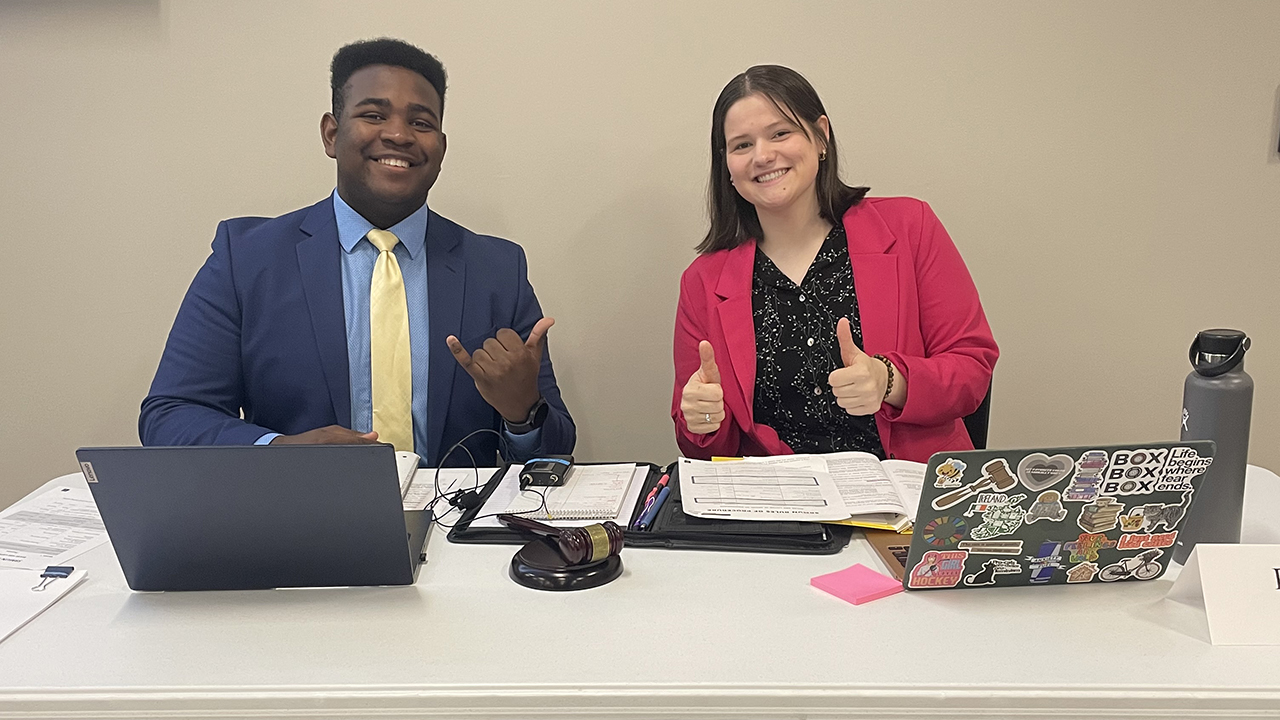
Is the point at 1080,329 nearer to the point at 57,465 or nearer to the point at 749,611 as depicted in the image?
the point at 749,611

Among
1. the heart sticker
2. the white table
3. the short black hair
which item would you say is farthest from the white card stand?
the short black hair

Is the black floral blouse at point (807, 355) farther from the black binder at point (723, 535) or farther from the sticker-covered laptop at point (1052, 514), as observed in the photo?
the sticker-covered laptop at point (1052, 514)

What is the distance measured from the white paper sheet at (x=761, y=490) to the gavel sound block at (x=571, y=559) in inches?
6.3

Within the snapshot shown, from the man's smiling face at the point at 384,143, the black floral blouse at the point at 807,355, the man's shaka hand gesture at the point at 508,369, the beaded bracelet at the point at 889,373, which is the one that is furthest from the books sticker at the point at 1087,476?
the man's smiling face at the point at 384,143

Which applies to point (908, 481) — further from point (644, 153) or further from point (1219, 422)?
point (644, 153)

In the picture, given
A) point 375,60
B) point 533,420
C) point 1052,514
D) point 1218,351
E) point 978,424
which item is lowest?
point 978,424

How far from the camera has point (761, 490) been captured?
4.25ft

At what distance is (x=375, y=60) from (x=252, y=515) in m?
1.08

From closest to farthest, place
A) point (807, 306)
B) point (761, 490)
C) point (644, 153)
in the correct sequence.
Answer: point (761, 490) → point (807, 306) → point (644, 153)

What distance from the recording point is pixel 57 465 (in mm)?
2340

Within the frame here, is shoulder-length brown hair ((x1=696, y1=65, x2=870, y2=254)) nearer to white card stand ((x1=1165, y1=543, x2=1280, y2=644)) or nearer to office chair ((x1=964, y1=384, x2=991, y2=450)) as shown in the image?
office chair ((x1=964, y1=384, x2=991, y2=450))

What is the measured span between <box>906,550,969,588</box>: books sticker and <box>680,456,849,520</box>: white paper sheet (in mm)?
173

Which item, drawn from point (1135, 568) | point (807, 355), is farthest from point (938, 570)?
point (807, 355)

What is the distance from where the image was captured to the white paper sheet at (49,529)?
117 cm
